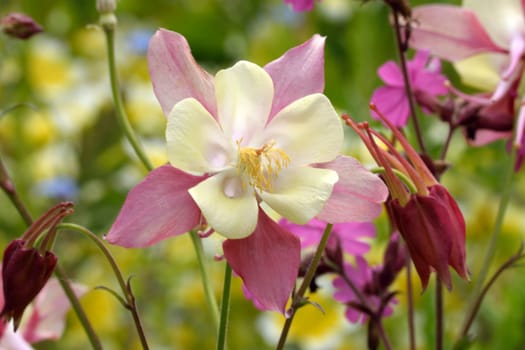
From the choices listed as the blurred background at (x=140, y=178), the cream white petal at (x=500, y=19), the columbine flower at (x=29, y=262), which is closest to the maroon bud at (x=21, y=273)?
the columbine flower at (x=29, y=262)

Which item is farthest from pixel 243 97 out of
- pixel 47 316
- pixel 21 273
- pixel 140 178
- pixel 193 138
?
pixel 140 178

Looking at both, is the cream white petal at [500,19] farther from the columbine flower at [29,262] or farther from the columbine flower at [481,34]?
the columbine flower at [29,262]

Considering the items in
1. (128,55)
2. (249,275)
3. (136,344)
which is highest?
(249,275)

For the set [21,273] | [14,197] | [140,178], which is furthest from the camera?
[140,178]

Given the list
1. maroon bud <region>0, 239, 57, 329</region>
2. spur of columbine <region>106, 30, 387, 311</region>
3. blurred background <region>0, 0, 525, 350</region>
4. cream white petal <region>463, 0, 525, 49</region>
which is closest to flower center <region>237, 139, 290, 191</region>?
spur of columbine <region>106, 30, 387, 311</region>

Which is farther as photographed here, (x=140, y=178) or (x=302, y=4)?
(x=140, y=178)

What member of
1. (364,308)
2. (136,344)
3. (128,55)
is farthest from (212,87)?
(128,55)

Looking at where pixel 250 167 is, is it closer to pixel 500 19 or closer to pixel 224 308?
pixel 224 308

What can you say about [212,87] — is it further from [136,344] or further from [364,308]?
[136,344]
